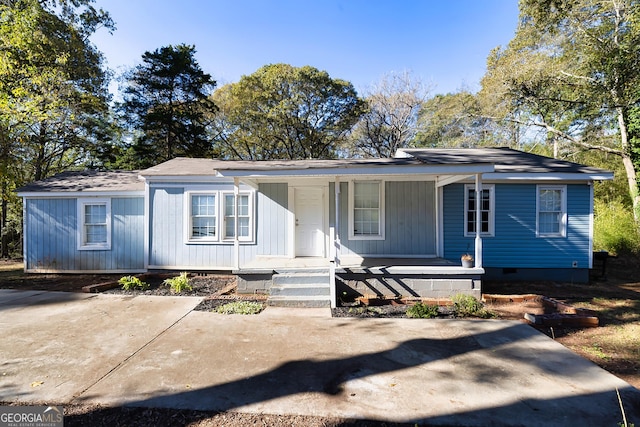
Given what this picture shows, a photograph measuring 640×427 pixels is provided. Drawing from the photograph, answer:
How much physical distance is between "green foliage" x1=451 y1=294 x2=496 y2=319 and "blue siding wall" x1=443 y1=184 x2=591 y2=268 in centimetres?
246

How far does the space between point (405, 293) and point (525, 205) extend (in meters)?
4.83

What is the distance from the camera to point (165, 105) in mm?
20750

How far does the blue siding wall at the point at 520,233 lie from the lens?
26.9ft

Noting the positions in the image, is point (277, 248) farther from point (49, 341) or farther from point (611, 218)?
point (611, 218)

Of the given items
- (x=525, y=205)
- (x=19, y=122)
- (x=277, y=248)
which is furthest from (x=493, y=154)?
(x=19, y=122)

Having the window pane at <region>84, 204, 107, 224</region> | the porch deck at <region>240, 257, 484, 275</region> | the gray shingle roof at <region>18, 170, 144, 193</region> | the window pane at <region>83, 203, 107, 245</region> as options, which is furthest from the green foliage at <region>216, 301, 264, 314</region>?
the window pane at <region>84, 204, 107, 224</region>

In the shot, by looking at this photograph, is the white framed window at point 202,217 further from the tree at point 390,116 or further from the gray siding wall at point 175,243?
the tree at point 390,116

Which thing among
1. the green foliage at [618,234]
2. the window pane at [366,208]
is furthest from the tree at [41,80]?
the green foliage at [618,234]

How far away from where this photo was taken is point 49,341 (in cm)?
428

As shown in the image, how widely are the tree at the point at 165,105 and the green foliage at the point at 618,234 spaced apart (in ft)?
74.4

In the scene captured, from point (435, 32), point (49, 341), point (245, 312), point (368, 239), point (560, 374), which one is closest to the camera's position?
point (560, 374)

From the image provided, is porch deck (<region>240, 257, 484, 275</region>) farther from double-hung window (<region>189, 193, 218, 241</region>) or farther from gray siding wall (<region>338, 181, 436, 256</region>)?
double-hung window (<region>189, 193, 218, 241</region>)

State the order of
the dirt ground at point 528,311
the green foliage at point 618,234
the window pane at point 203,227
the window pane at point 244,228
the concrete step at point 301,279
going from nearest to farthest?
the dirt ground at point 528,311 < the concrete step at point 301,279 < the window pane at point 244,228 < the window pane at point 203,227 < the green foliage at point 618,234

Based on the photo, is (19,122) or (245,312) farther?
(19,122)
